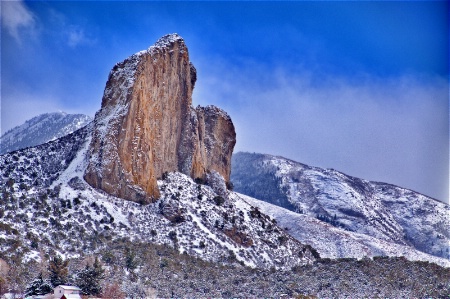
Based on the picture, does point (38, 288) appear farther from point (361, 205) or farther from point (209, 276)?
point (361, 205)

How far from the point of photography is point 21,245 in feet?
194

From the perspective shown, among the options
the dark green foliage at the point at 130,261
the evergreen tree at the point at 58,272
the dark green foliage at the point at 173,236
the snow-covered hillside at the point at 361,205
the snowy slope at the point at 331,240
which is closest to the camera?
the evergreen tree at the point at 58,272

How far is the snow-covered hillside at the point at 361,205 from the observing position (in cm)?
16025

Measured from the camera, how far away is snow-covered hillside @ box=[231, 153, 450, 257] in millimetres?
160250

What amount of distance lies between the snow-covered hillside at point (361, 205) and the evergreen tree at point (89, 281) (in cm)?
10987

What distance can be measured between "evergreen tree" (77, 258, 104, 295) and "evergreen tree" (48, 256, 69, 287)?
4.29ft

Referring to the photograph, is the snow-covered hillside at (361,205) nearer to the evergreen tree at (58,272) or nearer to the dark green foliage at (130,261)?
the dark green foliage at (130,261)

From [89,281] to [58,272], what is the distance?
2.80 metres

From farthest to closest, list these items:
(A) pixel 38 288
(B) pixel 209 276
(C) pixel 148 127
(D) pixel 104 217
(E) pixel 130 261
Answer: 1. (C) pixel 148 127
2. (D) pixel 104 217
3. (B) pixel 209 276
4. (E) pixel 130 261
5. (A) pixel 38 288

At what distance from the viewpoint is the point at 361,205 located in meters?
172

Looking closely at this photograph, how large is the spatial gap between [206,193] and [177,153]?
7.56 metres

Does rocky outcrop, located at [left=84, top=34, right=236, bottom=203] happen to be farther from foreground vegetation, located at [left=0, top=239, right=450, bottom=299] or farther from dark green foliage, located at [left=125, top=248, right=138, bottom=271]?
dark green foliage, located at [left=125, top=248, right=138, bottom=271]

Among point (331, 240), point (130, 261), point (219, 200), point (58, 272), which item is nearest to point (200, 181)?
point (219, 200)

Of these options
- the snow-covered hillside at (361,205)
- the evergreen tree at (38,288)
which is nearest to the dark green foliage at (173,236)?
the evergreen tree at (38,288)
